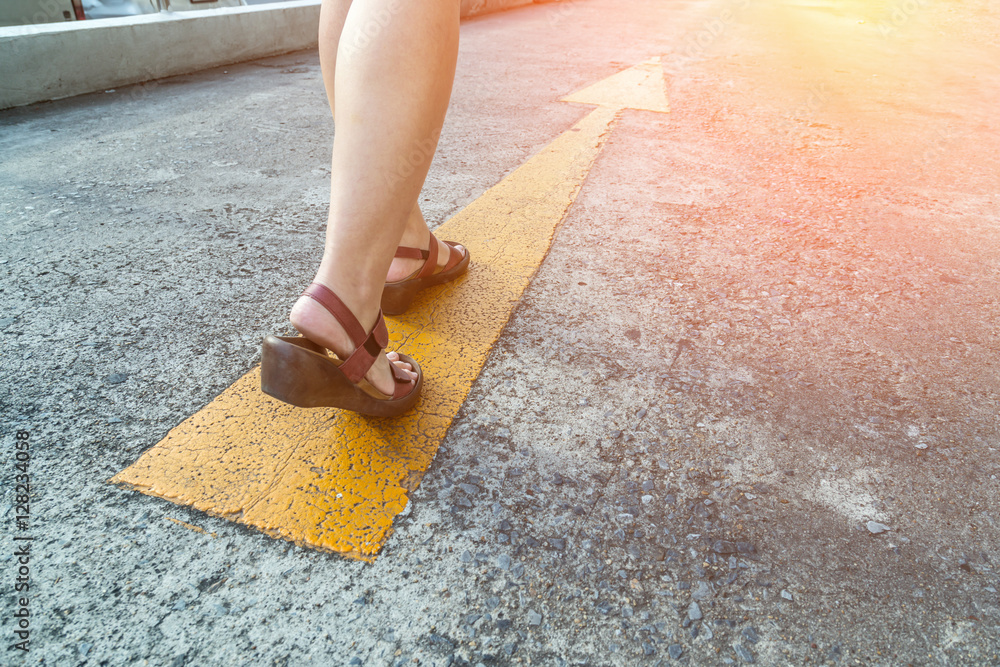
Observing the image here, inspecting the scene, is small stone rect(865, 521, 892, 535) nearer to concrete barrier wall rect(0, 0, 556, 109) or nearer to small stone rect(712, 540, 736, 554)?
small stone rect(712, 540, 736, 554)

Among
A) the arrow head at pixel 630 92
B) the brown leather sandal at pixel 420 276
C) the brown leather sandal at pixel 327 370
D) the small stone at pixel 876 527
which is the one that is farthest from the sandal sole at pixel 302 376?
the arrow head at pixel 630 92

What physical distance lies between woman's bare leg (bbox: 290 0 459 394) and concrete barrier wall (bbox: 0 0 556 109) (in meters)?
3.65

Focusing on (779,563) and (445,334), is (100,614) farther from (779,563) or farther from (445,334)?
(779,563)

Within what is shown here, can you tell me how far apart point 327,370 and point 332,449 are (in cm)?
22

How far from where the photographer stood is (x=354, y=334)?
1.14m

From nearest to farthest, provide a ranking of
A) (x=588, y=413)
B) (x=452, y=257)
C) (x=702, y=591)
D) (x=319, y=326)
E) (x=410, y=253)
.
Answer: (x=702, y=591), (x=319, y=326), (x=588, y=413), (x=410, y=253), (x=452, y=257)

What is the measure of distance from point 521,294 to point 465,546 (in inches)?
37.1

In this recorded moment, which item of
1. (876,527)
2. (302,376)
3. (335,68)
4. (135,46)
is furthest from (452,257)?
(135,46)

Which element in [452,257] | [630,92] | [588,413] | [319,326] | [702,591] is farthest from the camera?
[630,92]

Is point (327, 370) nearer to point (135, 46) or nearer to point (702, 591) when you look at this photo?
point (702, 591)

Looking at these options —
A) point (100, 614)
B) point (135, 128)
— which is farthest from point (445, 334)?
point (135, 128)

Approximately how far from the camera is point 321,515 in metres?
1.08

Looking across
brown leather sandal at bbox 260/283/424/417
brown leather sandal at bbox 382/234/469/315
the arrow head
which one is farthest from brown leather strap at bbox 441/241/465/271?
the arrow head

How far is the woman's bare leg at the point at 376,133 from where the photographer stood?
40.5 inches
